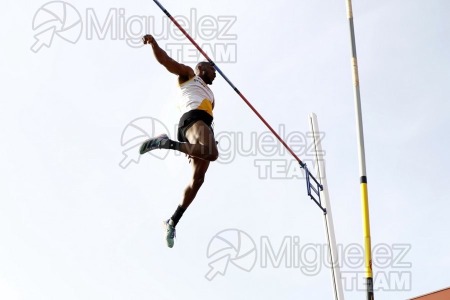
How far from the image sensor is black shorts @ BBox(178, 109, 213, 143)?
573 cm

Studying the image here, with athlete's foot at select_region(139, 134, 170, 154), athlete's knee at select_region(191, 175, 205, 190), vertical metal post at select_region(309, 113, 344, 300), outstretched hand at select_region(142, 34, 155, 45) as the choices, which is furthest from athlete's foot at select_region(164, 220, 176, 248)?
vertical metal post at select_region(309, 113, 344, 300)

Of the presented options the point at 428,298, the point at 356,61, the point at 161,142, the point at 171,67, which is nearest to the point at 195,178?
the point at 161,142

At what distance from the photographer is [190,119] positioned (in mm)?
5738

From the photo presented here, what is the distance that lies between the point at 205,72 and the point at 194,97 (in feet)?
1.99

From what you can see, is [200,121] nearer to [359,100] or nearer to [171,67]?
[171,67]

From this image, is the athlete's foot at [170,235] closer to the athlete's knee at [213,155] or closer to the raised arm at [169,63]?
the athlete's knee at [213,155]

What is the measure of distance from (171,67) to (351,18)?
9.31ft

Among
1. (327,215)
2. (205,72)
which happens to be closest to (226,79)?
(205,72)

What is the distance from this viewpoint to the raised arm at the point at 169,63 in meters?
5.36

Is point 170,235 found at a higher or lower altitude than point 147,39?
lower

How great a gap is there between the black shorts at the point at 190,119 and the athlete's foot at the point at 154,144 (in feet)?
1.06

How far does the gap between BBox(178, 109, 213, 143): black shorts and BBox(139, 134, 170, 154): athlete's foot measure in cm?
32

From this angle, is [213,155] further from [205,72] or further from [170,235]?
[205,72]

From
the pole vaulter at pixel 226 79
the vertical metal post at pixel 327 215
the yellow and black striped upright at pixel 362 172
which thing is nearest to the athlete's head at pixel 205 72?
the pole vaulter at pixel 226 79
